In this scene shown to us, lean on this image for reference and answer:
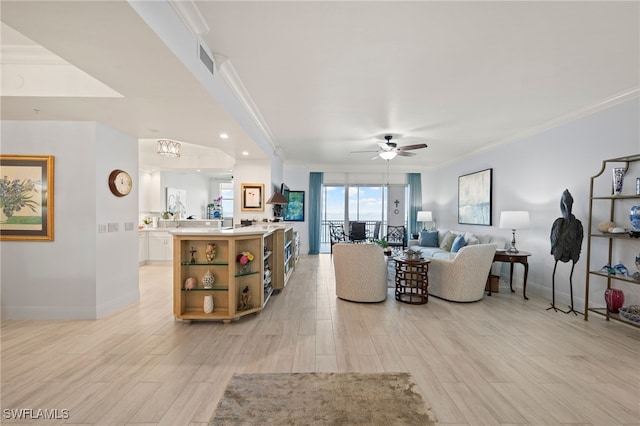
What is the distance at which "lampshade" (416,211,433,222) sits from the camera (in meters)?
8.23

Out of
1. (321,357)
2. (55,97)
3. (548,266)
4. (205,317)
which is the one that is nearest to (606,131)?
(548,266)

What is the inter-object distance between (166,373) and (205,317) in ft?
3.31

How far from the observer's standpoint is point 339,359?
265 cm

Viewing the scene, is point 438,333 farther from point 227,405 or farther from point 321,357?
point 227,405

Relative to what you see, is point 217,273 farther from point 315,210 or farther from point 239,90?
point 315,210

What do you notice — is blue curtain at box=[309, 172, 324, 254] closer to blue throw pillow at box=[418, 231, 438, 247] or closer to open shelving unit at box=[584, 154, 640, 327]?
blue throw pillow at box=[418, 231, 438, 247]

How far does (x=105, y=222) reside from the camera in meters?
3.76

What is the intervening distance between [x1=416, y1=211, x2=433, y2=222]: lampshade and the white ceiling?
3.87 metres

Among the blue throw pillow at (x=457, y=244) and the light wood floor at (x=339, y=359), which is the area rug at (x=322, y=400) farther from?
the blue throw pillow at (x=457, y=244)

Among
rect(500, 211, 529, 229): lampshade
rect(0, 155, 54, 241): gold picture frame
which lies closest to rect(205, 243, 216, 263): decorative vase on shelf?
rect(0, 155, 54, 241): gold picture frame

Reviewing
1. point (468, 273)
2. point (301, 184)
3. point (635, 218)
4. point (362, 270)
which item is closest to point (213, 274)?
point (362, 270)

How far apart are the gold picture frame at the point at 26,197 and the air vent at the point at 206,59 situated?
2.49 meters

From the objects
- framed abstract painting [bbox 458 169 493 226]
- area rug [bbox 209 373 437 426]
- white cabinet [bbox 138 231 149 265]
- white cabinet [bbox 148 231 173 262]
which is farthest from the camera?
white cabinet [bbox 148 231 173 262]

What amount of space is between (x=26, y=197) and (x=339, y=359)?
4082 mm
